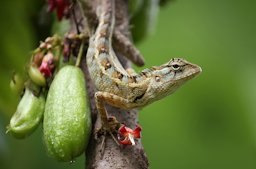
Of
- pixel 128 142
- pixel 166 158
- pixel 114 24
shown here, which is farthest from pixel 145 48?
pixel 128 142

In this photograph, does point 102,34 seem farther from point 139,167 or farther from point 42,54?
point 139,167

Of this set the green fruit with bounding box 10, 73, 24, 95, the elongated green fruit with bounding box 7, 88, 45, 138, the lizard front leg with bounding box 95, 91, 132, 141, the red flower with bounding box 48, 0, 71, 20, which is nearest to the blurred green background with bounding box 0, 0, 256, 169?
the red flower with bounding box 48, 0, 71, 20

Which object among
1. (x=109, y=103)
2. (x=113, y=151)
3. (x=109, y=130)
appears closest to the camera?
(x=113, y=151)

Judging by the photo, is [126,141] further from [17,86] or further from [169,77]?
[17,86]

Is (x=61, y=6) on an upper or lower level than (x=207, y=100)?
upper

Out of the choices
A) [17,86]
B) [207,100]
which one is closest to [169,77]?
[17,86]

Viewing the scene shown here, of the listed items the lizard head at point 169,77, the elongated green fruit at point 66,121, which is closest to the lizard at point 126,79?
the lizard head at point 169,77

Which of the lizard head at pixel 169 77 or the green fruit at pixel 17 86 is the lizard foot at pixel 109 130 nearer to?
the lizard head at pixel 169 77
